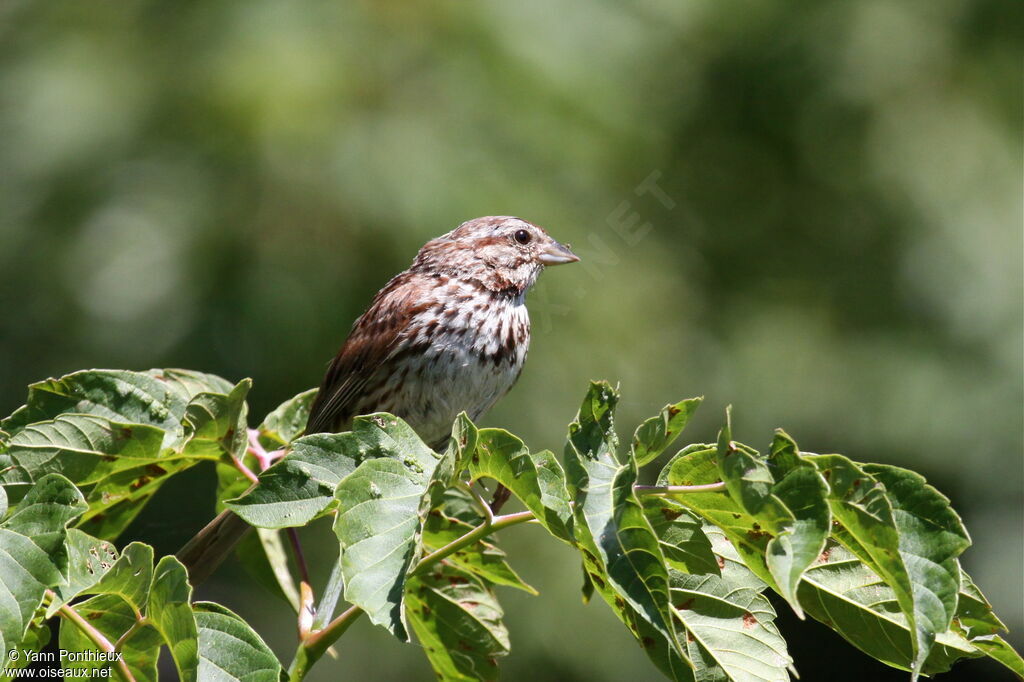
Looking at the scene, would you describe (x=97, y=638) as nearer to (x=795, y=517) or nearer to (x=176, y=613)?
(x=176, y=613)

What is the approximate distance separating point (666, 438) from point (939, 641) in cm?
54

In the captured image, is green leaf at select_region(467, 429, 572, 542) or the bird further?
the bird

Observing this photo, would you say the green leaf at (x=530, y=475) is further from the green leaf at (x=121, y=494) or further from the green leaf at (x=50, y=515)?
the green leaf at (x=121, y=494)

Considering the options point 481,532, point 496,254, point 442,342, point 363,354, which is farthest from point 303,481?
point 496,254

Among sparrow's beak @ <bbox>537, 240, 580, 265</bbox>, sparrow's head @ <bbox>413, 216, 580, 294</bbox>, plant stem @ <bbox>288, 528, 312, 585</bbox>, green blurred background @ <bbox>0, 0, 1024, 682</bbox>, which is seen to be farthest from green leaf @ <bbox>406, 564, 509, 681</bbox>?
green blurred background @ <bbox>0, 0, 1024, 682</bbox>

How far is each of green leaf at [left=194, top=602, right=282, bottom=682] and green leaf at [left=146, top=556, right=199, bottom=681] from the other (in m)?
0.05

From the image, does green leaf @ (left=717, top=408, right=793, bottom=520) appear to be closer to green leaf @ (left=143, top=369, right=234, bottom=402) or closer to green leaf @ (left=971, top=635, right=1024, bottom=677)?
green leaf @ (left=971, top=635, right=1024, bottom=677)

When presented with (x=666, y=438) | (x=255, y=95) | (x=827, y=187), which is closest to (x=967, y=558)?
(x=827, y=187)

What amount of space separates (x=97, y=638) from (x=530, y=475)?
76cm

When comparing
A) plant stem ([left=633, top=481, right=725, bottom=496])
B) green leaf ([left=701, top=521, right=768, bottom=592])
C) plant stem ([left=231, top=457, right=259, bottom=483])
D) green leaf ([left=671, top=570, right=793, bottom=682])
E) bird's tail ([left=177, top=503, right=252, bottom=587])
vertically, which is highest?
plant stem ([left=633, top=481, right=725, bottom=496])

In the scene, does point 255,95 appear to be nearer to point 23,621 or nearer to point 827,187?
point 23,621

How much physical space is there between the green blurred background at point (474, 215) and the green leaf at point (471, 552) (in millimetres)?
2696

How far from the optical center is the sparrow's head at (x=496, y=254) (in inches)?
135

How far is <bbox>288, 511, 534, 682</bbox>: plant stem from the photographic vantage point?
5.23 ft
